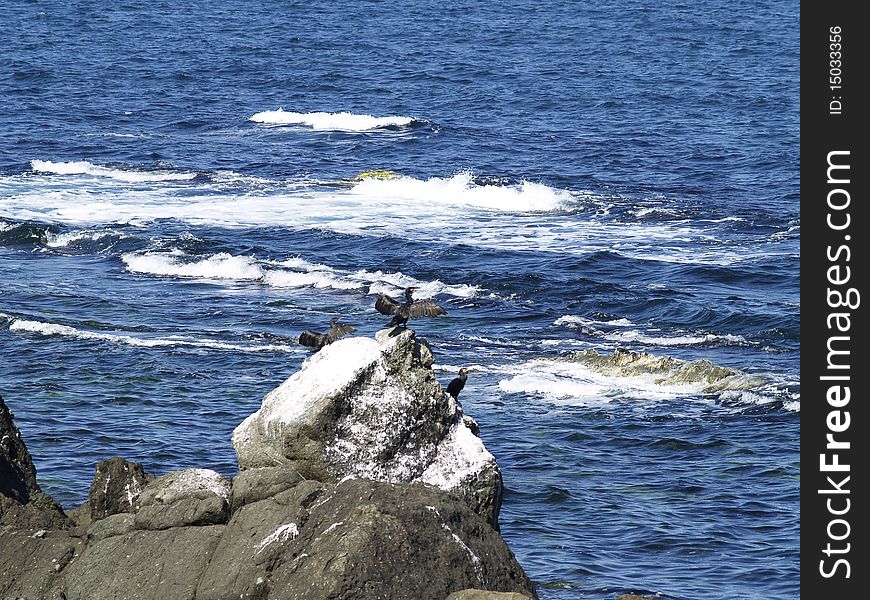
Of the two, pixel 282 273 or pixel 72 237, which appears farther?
pixel 72 237

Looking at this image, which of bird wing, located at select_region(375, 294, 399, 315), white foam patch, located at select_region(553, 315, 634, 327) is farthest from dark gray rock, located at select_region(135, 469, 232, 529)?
white foam patch, located at select_region(553, 315, 634, 327)

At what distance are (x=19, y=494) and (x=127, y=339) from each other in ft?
46.3

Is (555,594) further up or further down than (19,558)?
further down

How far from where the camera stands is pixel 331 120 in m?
61.1

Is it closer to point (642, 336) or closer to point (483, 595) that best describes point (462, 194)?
point (642, 336)

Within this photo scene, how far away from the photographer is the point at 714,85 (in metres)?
69.6

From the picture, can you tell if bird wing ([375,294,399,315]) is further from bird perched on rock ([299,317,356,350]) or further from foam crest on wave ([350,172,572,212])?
foam crest on wave ([350,172,572,212])

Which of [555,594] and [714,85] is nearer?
[555,594]

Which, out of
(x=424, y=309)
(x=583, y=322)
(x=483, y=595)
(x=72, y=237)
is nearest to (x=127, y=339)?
(x=583, y=322)

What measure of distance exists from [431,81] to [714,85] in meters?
14.0

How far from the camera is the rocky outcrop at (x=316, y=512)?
12.9m

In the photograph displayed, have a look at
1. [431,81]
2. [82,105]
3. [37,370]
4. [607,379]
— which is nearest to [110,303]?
[37,370]
